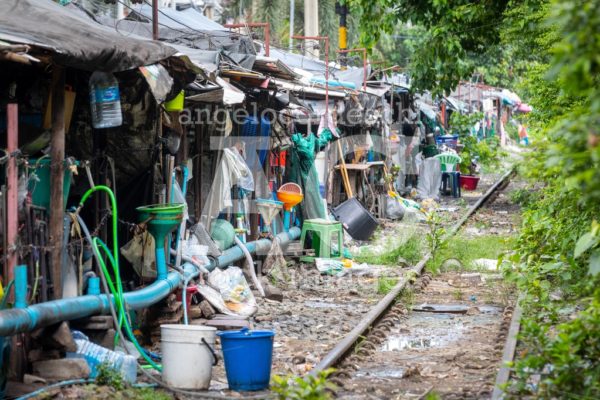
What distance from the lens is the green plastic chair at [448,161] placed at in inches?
1139

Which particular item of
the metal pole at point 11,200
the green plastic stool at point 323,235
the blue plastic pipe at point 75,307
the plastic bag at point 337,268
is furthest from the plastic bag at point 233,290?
the green plastic stool at point 323,235

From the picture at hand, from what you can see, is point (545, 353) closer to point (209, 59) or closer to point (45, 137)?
point (45, 137)

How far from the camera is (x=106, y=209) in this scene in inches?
374

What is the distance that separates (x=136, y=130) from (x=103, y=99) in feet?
5.39

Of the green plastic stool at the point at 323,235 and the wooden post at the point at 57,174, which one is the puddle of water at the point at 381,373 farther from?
the green plastic stool at the point at 323,235

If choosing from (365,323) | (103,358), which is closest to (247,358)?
(103,358)

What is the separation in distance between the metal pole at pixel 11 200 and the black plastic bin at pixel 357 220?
11321 mm

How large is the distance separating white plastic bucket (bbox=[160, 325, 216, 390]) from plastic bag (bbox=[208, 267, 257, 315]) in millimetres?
3177

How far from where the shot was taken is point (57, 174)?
26.3 ft

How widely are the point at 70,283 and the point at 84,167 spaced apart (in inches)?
47.0

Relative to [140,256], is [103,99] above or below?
above

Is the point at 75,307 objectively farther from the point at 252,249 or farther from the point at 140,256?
the point at 252,249

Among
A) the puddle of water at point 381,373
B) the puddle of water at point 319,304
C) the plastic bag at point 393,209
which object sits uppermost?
the plastic bag at point 393,209

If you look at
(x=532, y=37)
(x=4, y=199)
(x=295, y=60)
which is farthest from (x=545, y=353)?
(x=295, y=60)
